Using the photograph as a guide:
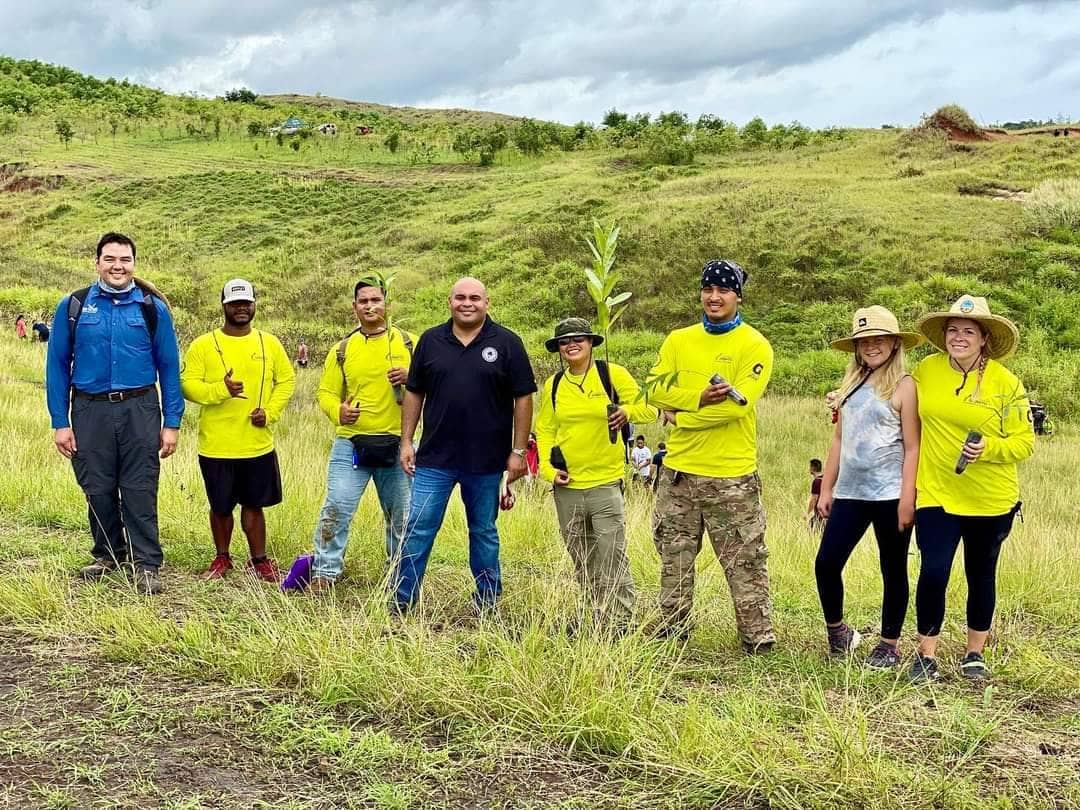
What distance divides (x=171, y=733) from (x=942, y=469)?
3555mm

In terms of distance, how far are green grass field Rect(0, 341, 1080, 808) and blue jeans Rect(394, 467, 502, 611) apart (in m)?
0.19

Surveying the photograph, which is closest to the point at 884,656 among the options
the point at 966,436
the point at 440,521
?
the point at 966,436

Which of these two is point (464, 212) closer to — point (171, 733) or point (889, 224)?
point (889, 224)

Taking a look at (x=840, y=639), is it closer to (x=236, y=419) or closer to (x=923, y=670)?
(x=923, y=670)

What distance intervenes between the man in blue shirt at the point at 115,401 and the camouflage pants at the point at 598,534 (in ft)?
7.77

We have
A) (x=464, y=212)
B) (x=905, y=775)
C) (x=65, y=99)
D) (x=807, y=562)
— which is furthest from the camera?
(x=65, y=99)

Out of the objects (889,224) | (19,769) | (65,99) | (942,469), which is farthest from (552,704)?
(65,99)

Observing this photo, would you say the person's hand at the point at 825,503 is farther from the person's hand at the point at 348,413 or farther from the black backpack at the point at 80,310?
the black backpack at the point at 80,310

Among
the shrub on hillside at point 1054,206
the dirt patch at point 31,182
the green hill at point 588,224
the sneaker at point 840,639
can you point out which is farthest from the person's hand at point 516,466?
the dirt patch at point 31,182

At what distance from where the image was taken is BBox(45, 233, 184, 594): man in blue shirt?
521cm

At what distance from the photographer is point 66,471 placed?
323 inches

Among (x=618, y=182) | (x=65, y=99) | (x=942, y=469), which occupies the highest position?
(x=65, y=99)

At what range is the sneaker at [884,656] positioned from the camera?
448 cm

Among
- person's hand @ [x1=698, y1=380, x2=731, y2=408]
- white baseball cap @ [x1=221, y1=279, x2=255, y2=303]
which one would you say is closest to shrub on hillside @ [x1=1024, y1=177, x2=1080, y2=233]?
person's hand @ [x1=698, y1=380, x2=731, y2=408]
